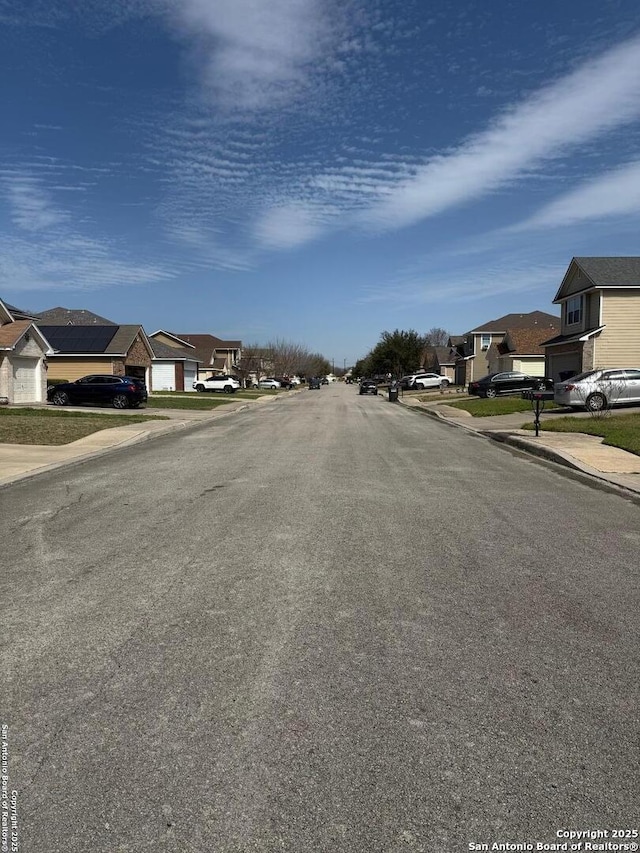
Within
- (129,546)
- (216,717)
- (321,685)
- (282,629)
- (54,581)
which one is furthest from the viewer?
(129,546)

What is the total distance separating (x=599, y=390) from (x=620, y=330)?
398 inches

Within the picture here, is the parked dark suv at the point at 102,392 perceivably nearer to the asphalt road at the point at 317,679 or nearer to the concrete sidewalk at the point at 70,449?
the concrete sidewalk at the point at 70,449

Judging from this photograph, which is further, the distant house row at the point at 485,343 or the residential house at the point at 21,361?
the distant house row at the point at 485,343

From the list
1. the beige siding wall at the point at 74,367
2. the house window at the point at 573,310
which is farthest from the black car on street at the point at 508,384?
the beige siding wall at the point at 74,367

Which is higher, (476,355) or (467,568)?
(476,355)

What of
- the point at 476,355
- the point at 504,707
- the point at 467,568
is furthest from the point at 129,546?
the point at 476,355

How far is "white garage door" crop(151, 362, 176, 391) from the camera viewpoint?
5506 centimetres

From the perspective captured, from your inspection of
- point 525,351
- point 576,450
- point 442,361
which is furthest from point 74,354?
point 442,361

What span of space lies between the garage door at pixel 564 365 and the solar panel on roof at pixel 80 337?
26946 millimetres

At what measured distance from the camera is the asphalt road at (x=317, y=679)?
102 inches

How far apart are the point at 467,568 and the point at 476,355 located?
57.6 metres

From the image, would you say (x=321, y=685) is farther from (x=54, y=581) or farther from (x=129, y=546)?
(x=129, y=546)

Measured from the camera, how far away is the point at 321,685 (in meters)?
3.58

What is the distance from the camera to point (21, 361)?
2969cm
